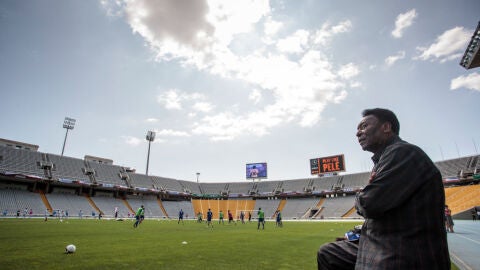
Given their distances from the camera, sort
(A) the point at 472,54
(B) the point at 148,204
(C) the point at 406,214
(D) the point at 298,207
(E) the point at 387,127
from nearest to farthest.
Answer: (C) the point at 406,214 < (E) the point at 387,127 < (A) the point at 472,54 < (B) the point at 148,204 < (D) the point at 298,207

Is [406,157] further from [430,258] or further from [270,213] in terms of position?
[270,213]

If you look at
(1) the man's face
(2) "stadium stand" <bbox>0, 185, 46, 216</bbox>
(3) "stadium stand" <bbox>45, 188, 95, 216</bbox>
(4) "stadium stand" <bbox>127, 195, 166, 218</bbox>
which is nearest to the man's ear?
(1) the man's face

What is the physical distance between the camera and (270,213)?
6250 centimetres

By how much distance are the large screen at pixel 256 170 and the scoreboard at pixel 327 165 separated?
12.6m

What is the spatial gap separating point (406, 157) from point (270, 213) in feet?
210

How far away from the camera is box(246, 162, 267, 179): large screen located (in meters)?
67.5

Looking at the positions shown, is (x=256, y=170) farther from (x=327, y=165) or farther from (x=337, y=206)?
(x=337, y=206)

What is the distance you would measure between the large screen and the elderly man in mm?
66277

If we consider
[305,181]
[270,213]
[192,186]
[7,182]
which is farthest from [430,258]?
[192,186]

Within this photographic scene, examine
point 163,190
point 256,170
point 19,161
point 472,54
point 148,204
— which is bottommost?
point 148,204

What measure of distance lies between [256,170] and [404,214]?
220 ft

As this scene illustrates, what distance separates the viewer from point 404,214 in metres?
1.89

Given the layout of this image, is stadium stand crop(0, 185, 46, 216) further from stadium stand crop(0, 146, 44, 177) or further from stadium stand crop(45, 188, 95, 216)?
stadium stand crop(0, 146, 44, 177)

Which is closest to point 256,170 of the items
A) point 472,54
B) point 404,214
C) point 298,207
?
point 298,207
